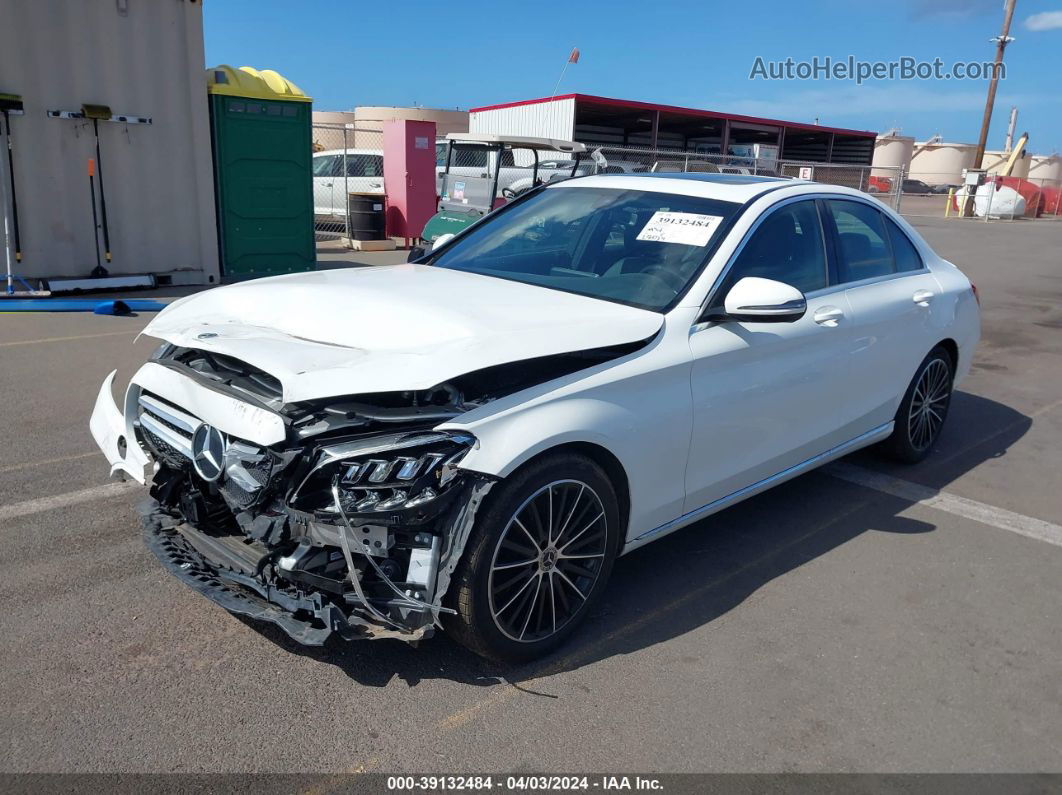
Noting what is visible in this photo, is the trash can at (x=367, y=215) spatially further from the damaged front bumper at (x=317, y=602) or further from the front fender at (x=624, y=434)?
the damaged front bumper at (x=317, y=602)

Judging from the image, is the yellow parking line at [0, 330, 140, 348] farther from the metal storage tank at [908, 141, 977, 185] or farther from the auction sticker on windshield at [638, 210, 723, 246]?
the metal storage tank at [908, 141, 977, 185]

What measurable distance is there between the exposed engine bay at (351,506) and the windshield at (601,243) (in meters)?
1.02

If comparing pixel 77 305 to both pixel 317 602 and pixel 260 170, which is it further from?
pixel 317 602

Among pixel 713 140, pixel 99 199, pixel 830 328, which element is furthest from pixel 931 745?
pixel 713 140

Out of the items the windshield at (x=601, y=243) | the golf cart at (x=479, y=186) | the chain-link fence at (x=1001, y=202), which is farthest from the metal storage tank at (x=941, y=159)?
the windshield at (x=601, y=243)

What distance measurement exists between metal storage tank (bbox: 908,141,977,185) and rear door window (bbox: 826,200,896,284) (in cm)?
7779

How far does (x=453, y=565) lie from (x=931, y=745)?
1.72m

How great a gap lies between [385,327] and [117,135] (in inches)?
348

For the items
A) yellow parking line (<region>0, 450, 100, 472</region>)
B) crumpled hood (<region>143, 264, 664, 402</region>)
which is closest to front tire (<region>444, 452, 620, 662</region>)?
crumpled hood (<region>143, 264, 664, 402</region>)

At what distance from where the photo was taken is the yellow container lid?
36.0 feet

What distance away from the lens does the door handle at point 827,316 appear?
4.14 metres

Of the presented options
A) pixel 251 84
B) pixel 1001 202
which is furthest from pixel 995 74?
pixel 251 84

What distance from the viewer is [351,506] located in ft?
8.73

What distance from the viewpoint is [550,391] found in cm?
300
